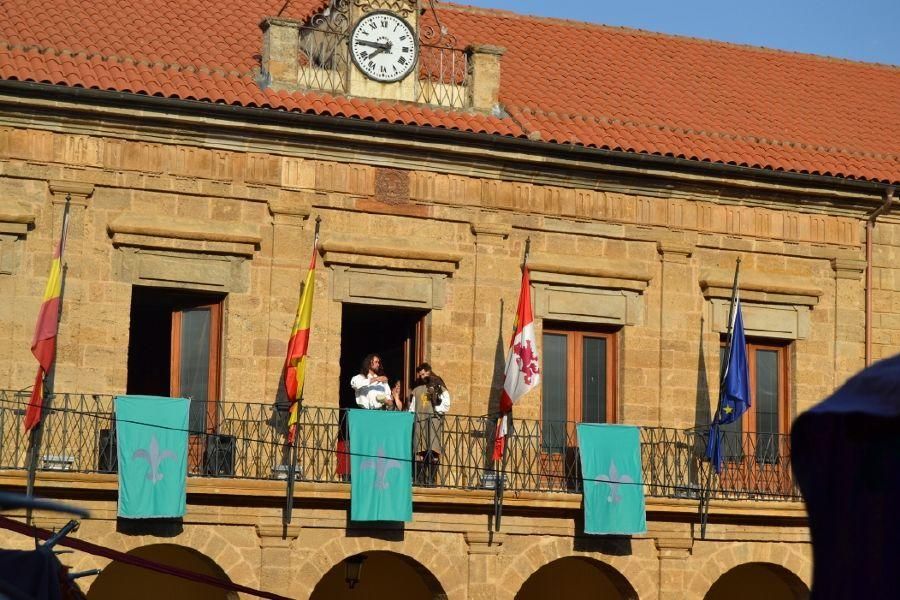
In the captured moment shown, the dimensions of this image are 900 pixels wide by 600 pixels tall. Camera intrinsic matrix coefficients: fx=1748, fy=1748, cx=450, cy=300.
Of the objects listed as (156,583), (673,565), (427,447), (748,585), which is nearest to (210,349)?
(427,447)

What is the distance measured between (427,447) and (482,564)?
1385mm

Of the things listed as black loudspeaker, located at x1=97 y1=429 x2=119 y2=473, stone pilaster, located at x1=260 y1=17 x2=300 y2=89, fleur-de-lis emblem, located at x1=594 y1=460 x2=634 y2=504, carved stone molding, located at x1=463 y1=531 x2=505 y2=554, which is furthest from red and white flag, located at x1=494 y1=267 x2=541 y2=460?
black loudspeaker, located at x1=97 y1=429 x2=119 y2=473

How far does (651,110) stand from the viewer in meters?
20.8

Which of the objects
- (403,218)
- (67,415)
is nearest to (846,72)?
(403,218)

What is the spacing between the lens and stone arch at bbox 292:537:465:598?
1750cm

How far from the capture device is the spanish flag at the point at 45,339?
16109mm

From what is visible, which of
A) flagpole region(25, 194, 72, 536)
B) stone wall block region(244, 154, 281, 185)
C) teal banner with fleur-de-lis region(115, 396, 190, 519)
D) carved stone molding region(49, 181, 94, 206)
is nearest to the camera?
flagpole region(25, 194, 72, 536)

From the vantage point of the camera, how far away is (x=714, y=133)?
20.6 metres

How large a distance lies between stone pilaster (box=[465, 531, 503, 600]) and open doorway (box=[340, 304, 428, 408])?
1.72 m

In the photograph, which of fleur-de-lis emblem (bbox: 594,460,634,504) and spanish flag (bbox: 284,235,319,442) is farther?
fleur-de-lis emblem (bbox: 594,460,634,504)

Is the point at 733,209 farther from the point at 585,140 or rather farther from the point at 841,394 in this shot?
the point at 841,394

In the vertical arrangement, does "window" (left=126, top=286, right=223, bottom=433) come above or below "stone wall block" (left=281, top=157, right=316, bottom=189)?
below

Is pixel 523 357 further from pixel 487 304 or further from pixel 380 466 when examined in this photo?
pixel 380 466

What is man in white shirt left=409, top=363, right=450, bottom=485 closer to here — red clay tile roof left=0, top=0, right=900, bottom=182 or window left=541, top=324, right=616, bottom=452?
window left=541, top=324, right=616, bottom=452
